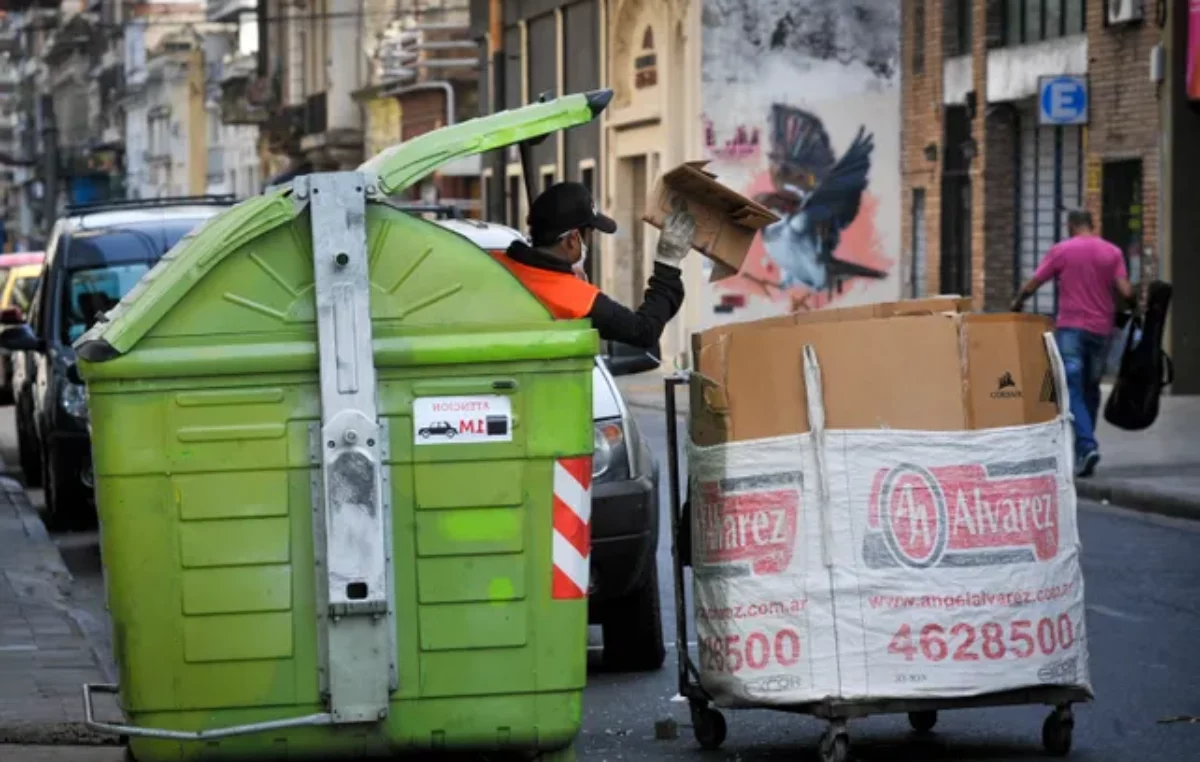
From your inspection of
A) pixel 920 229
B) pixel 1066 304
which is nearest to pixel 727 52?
pixel 920 229

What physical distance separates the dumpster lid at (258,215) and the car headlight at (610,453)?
10.0ft

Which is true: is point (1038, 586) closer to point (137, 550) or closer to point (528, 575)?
point (528, 575)

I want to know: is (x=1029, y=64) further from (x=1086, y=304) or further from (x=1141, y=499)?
(x=1141, y=499)

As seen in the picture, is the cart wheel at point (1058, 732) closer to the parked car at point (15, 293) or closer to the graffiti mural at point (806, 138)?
the parked car at point (15, 293)

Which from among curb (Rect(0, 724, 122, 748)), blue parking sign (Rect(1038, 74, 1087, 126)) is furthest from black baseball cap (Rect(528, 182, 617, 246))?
blue parking sign (Rect(1038, 74, 1087, 126))

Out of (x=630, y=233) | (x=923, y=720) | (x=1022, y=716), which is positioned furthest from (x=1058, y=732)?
(x=630, y=233)

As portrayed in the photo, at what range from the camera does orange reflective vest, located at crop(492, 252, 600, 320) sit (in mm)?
7773

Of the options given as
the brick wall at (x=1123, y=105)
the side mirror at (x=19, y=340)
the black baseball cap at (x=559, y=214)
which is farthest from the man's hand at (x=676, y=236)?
the brick wall at (x=1123, y=105)

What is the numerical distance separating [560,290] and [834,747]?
4.81 ft

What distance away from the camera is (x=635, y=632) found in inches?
406

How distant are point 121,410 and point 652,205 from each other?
5.92ft

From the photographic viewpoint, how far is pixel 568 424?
7.15 metres

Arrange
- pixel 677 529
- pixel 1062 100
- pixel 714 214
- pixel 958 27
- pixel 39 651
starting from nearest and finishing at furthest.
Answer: pixel 714 214
pixel 677 529
pixel 39 651
pixel 1062 100
pixel 958 27

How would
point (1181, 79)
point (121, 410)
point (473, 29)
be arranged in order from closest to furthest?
1. point (121, 410)
2. point (1181, 79)
3. point (473, 29)
